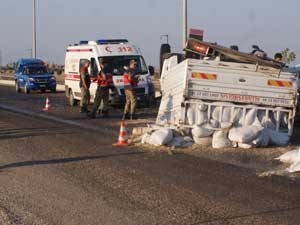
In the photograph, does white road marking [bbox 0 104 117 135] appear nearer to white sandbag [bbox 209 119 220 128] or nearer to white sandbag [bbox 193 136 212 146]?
white sandbag [bbox 193 136 212 146]

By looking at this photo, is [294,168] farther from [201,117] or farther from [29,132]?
[29,132]

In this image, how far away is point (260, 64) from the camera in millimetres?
13867

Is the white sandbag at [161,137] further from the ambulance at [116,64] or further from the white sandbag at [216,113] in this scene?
the ambulance at [116,64]

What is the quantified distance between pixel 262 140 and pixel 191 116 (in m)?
1.68

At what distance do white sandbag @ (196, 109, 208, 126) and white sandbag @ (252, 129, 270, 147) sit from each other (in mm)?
1259

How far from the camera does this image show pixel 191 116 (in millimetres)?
13633

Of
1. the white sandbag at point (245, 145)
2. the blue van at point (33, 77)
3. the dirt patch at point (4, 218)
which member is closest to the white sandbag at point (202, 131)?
the white sandbag at point (245, 145)

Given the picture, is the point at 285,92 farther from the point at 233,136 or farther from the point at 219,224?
the point at 219,224

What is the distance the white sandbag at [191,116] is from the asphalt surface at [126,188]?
1.55 meters

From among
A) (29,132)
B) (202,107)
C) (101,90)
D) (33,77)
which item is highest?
(202,107)

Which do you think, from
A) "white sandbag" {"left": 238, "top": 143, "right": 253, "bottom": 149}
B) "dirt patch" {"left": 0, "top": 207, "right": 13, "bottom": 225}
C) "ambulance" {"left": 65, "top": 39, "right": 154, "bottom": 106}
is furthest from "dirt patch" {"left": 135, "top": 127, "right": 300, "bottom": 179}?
"ambulance" {"left": 65, "top": 39, "right": 154, "bottom": 106}

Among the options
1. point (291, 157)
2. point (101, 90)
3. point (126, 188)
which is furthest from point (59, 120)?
point (126, 188)

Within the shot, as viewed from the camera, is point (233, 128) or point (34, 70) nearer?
point (233, 128)

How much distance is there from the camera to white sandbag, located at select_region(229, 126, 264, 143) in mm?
12703
